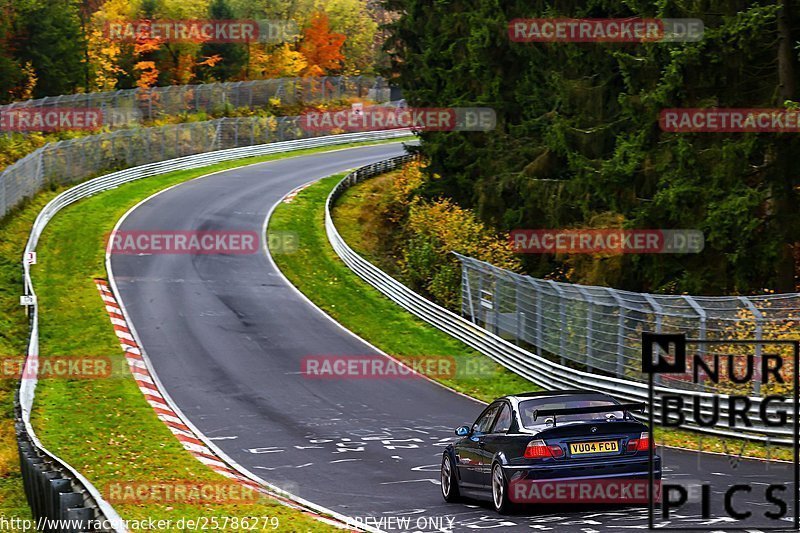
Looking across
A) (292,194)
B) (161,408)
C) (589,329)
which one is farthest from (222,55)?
(589,329)

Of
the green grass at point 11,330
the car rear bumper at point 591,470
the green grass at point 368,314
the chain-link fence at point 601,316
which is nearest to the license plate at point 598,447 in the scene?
the car rear bumper at point 591,470

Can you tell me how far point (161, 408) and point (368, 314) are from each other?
40.0 feet

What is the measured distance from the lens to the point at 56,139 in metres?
56.7

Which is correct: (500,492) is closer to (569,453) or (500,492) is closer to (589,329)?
(569,453)

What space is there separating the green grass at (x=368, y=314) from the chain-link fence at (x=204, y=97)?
58.2 feet

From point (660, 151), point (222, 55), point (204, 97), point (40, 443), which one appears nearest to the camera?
point (40, 443)

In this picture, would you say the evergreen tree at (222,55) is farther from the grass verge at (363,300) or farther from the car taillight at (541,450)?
the car taillight at (541,450)

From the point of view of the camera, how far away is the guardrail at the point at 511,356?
19.9m

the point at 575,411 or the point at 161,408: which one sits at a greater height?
the point at 575,411

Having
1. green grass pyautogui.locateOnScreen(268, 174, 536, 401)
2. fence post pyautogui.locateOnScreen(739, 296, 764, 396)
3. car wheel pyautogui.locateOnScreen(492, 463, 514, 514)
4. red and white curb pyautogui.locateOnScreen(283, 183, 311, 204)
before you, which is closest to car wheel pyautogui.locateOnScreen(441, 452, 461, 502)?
car wheel pyautogui.locateOnScreen(492, 463, 514, 514)

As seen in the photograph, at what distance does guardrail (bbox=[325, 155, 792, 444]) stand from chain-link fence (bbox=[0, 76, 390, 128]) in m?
21.9

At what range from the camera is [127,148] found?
6012 centimetres

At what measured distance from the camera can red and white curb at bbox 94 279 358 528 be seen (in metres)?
17.0

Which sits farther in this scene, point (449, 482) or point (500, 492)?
point (449, 482)
